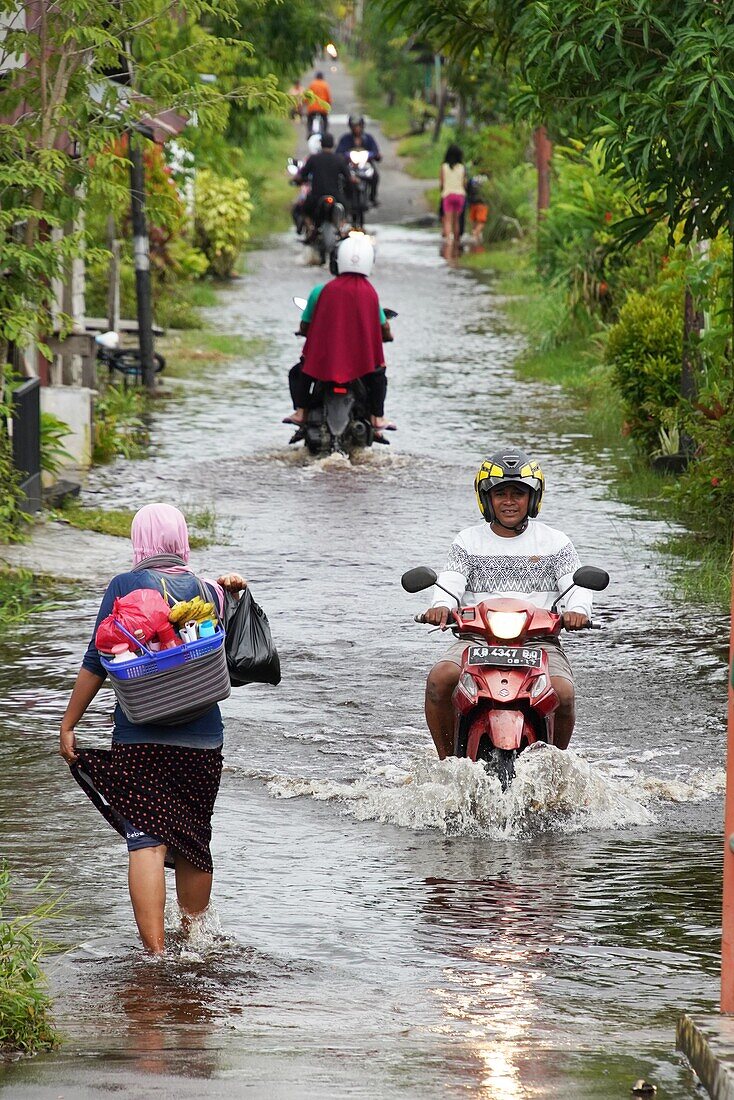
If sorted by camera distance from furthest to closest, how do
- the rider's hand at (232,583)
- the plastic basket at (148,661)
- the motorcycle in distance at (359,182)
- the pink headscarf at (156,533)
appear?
1. the motorcycle in distance at (359,182)
2. the rider's hand at (232,583)
3. the pink headscarf at (156,533)
4. the plastic basket at (148,661)

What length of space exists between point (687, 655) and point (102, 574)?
3599 millimetres

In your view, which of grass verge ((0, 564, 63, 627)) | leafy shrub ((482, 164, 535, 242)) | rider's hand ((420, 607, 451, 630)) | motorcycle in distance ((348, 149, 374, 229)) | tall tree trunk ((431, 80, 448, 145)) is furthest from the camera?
tall tree trunk ((431, 80, 448, 145))

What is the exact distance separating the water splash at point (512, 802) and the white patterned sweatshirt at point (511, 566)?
25.8 inches

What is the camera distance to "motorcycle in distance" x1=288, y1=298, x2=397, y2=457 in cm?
1627

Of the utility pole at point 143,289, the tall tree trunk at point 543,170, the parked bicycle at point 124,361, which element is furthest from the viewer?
the tall tree trunk at point 543,170

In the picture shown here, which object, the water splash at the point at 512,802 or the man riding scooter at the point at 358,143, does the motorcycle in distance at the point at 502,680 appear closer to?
the water splash at the point at 512,802

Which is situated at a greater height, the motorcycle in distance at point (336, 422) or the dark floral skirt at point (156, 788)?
the dark floral skirt at point (156, 788)

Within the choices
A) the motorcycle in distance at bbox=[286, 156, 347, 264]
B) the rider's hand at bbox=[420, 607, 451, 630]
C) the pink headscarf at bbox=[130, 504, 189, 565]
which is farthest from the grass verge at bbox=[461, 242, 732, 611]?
the pink headscarf at bbox=[130, 504, 189, 565]

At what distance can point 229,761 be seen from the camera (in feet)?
27.3

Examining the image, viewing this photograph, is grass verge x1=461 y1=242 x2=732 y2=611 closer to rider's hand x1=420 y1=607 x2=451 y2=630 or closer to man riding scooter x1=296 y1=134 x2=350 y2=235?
man riding scooter x1=296 y1=134 x2=350 y2=235

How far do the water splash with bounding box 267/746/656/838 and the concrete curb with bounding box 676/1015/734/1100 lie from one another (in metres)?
2.58

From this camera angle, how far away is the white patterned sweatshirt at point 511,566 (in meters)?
7.71

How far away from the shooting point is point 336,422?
1628cm

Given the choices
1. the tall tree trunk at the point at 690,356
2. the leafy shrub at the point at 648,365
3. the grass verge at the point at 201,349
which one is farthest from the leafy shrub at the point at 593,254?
the tall tree trunk at the point at 690,356
